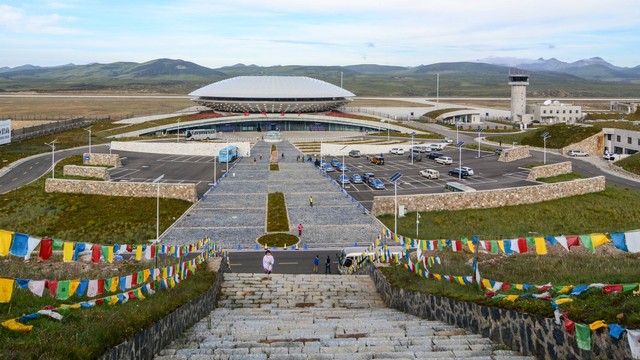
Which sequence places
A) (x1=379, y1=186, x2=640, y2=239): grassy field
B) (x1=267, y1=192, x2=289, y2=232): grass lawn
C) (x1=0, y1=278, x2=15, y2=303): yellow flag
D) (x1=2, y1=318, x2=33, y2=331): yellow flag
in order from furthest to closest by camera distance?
(x1=379, y1=186, x2=640, y2=239): grassy field
(x1=267, y1=192, x2=289, y2=232): grass lawn
(x1=0, y1=278, x2=15, y2=303): yellow flag
(x1=2, y1=318, x2=33, y2=331): yellow flag

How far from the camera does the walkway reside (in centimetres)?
3541

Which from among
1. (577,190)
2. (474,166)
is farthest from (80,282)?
(474,166)

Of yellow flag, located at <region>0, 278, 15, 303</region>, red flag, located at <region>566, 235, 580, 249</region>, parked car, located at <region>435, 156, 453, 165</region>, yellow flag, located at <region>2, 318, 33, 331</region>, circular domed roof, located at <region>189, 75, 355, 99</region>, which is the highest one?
circular domed roof, located at <region>189, 75, 355, 99</region>

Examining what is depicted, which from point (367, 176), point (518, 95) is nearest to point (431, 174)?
point (367, 176)

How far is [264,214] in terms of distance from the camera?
136ft

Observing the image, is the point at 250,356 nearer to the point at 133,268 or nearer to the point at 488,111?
the point at 133,268

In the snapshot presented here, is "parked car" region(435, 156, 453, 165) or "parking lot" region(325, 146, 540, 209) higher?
"parked car" region(435, 156, 453, 165)

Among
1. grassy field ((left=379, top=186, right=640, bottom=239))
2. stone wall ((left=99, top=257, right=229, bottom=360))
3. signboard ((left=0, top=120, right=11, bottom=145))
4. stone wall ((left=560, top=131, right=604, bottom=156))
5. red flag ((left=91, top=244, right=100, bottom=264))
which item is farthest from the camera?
stone wall ((left=560, top=131, right=604, bottom=156))

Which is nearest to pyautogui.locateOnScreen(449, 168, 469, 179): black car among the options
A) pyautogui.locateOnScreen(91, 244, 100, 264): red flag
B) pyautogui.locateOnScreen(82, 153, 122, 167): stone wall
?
pyautogui.locateOnScreen(82, 153, 122, 167): stone wall

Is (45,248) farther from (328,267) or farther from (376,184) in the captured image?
(376,184)

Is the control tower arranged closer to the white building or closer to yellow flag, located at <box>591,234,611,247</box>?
the white building

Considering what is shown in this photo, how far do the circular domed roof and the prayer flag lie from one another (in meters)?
101

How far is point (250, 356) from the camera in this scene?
8820 millimetres

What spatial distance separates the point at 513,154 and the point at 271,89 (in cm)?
6248
